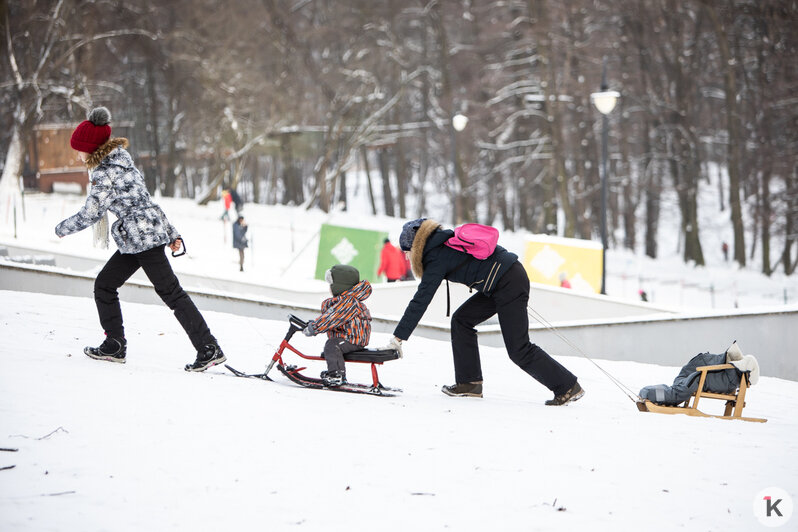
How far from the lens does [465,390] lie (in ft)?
23.5

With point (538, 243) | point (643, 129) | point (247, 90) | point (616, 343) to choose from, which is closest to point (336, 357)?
point (616, 343)

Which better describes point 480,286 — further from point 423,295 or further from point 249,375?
point 249,375

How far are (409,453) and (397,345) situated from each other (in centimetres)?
151

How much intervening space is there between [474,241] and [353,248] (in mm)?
11415

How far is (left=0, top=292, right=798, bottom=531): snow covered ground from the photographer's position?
4.11 metres

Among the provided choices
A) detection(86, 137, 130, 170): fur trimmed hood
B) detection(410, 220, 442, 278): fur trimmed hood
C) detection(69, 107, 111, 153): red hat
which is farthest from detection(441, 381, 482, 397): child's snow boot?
detection(69, 107, 111, 153): red hat

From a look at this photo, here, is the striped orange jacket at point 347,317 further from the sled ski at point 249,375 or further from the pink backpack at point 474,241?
the pink backpack at point 474,241

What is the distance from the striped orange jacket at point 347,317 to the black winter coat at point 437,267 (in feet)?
1.64

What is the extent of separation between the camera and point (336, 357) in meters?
6.91

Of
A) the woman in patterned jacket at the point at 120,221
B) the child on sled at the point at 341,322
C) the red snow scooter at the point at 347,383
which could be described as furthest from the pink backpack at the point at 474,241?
the woman in patterned jacket at the point at 120,221

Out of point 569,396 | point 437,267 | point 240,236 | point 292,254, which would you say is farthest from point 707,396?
point 292,254

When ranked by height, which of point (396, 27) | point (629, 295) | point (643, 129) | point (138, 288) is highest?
point (396, 27)

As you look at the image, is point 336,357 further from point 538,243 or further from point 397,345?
point 538,243

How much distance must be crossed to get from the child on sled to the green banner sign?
10616 millimetres
